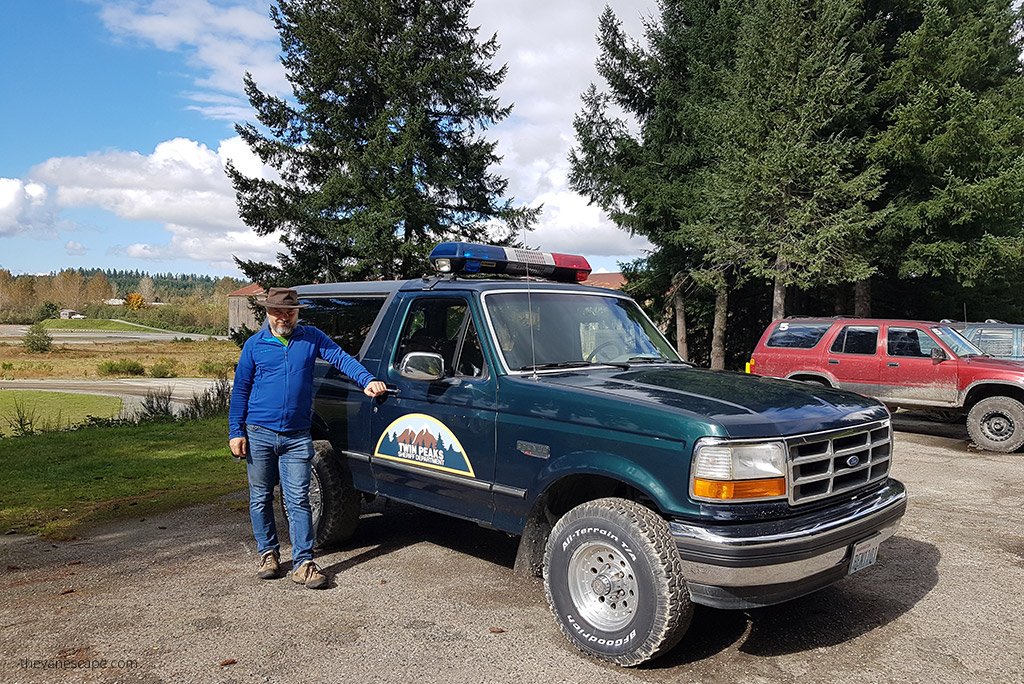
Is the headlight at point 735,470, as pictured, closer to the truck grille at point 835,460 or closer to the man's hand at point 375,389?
the truck grille at point 835,460

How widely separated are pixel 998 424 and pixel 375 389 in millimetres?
10448

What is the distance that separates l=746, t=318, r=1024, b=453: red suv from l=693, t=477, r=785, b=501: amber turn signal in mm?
9230

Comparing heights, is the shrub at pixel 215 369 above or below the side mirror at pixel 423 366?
below

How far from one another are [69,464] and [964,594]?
1048cm

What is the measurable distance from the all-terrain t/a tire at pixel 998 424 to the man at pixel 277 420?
33.6ft

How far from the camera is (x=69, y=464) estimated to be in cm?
994

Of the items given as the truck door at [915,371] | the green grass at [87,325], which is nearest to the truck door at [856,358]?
the truck door at [915,371]

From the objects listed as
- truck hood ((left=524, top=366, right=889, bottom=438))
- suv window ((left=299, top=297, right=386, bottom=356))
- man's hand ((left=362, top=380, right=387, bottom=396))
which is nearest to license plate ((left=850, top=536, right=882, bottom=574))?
truck hood ((left=524, top=366, right=889, bottom=438))

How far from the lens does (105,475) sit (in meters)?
9.13

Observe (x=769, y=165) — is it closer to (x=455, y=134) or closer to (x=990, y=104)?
(x=990, y=104)

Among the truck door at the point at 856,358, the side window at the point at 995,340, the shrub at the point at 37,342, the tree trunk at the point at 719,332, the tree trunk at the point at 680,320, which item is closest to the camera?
the truck door at the point at 856,358

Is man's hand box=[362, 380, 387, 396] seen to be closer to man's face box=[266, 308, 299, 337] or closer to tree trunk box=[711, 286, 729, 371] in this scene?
man's face box=[266, 308, 299, 337]

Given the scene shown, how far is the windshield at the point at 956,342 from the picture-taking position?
38.0 feet

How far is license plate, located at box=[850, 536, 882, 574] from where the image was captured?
3.82 m
